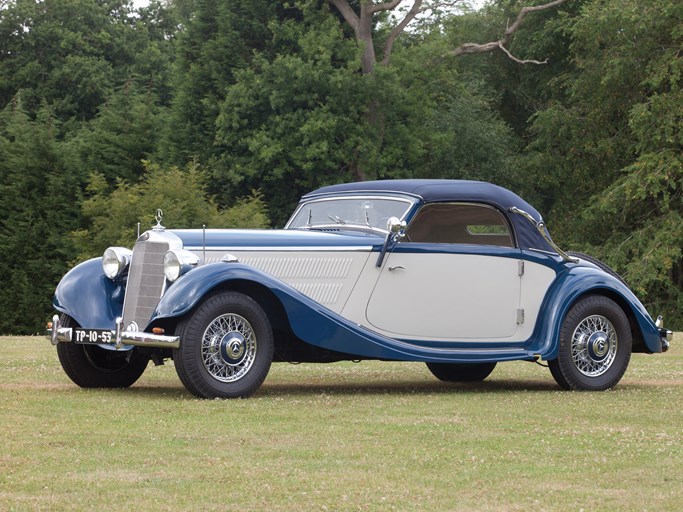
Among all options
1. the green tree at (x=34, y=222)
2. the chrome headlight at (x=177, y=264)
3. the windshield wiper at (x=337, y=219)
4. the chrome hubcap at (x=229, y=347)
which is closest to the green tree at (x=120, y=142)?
the green tree at (x=34, y=222)

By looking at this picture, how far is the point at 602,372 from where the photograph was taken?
12000mm

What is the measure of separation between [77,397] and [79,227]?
68.3 ft

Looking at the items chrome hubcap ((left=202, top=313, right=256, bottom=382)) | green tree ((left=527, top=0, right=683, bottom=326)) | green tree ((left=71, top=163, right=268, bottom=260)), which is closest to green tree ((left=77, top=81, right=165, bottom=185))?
green tree ((left=71, top=163, right=268, bottom=260))

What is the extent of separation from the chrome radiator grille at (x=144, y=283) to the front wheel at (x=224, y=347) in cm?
77

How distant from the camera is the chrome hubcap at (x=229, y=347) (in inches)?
400

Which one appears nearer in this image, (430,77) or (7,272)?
(7,272)

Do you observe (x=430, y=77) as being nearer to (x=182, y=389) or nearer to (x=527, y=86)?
(x=527, y=86)

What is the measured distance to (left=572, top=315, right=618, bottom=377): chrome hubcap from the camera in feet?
39.3

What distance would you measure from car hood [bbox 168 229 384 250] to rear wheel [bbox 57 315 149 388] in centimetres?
122

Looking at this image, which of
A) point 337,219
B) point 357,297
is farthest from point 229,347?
point 337,219

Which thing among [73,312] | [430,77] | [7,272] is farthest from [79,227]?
[73,312]

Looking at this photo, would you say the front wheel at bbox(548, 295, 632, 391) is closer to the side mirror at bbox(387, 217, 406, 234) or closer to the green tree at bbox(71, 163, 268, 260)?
the side mirror at bbox(387, 217, 406, 234)

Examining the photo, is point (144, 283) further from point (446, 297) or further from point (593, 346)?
point (593, 346)

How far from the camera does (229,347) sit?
33.5 ft
